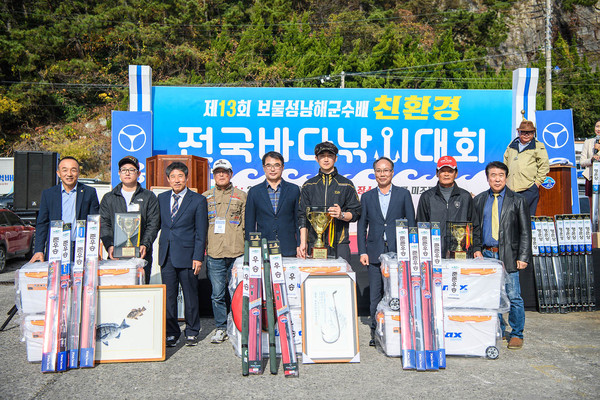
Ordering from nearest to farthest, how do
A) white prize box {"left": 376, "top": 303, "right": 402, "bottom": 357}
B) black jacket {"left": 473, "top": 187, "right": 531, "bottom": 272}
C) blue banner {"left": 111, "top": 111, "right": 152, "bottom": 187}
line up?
white prize box {"left": 376, "top": 303, "right": 402, "bottom": 357}
black jacket {"left": 473, "top": 187, "right": 531, "bottom": 272}
blue banner {"left": 111, "top": 111, "right": 152, "bottom": 187}

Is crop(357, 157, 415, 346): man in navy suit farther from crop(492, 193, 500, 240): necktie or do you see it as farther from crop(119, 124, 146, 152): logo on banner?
crop(119, 124, 146, 152): logo on banner

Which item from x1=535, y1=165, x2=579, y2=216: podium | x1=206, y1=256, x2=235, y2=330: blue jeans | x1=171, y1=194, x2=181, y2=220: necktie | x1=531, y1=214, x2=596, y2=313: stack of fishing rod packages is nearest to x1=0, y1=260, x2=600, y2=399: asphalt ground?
x1=206, y1=256, x2=235, y2=330: blue jeans

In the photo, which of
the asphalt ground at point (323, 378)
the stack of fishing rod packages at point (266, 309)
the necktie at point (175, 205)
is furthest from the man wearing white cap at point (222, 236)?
the stack of fishing rod packages at point (266, 309)

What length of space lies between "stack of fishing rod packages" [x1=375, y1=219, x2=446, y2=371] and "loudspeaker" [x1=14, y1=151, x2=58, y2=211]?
8743 mm

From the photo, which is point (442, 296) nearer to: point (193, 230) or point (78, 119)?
point (193, 230)

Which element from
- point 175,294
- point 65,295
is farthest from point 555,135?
point 65,295

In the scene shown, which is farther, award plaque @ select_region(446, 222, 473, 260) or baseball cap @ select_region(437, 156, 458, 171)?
baseball cap @ select_region(437, 156, 458, 171)

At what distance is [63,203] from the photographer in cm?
471

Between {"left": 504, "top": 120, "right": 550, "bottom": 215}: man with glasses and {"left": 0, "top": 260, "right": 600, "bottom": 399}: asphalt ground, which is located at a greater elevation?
{"left": 504, "top": 120, "right": 550, "bottom": 215}: man with glasses

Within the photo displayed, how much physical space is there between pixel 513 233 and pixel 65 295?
142 inches

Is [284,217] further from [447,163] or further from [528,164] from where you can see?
[528,164]

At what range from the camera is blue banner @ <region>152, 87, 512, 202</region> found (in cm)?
794

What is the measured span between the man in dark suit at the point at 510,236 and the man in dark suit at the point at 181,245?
7.83ft

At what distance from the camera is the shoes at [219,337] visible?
185 inches
